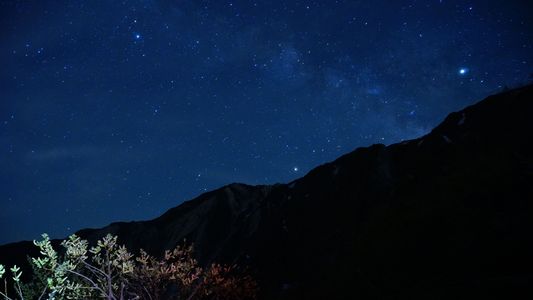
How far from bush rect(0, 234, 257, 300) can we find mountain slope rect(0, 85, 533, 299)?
7336 mm

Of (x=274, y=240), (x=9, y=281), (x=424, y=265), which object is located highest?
(x=9, y=281)

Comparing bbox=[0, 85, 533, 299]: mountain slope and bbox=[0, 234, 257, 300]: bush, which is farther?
bbox=[0, 85, 533, 299]: mountain slope

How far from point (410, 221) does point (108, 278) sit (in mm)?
26521

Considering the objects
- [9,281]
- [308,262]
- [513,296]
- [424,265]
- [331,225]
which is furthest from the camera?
[9,281]

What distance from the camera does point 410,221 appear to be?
29984mm

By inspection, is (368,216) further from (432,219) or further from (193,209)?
(193,209)

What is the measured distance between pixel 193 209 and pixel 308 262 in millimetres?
31902

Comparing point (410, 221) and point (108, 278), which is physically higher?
point (108, 278)

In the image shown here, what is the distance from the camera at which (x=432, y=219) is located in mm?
28734

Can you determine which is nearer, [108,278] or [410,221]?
[108,278]

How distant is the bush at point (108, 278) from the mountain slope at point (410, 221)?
7336 mm

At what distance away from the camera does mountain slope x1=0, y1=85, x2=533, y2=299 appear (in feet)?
79.6

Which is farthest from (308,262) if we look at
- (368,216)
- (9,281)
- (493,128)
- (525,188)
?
(9,281)

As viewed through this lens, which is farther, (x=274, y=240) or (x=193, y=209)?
(x=193, y=209)
